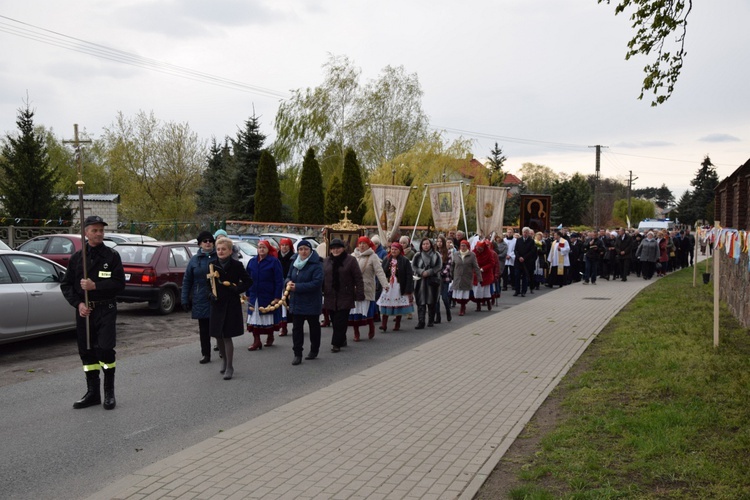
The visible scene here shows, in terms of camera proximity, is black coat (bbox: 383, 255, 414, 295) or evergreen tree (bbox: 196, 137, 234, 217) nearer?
black coat (bbox: 383, 255, 414, 295)

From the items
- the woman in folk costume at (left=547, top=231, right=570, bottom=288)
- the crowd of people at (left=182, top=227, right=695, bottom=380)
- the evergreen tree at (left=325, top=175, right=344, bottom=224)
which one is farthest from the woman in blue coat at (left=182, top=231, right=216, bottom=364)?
the evergreen tree at (left=325, top=175, right=344, bottom=224)

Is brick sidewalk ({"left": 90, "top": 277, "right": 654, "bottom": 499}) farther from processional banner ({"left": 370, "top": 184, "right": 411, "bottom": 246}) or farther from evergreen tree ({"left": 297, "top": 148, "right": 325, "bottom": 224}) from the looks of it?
evergreen tree ({"left": 297, "top": 148, "right": 325, "bottom": 224})

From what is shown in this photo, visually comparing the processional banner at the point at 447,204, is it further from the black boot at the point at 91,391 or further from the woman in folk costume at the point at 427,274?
the black boot at the point at 91,391

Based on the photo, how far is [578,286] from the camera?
80.8ft

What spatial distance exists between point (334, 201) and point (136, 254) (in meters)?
27.5

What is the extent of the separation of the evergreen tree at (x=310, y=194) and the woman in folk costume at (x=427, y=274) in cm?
2870

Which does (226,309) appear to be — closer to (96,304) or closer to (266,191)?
(96,304)

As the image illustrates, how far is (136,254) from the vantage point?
15609 mm

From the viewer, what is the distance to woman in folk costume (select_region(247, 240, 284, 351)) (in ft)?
36.5

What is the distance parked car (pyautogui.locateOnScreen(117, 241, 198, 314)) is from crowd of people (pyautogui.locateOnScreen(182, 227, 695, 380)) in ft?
A: 8.11

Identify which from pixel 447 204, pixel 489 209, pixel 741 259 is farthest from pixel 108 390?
pixel 489 209

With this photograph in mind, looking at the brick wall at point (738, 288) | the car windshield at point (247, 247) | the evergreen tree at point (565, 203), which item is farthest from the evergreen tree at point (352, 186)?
the evergreen tree at point (565, 203)

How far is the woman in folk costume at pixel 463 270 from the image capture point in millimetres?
16094

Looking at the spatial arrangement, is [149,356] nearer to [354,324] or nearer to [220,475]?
[354,324]
